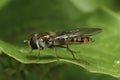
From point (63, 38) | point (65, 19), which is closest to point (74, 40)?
point (63, 38)

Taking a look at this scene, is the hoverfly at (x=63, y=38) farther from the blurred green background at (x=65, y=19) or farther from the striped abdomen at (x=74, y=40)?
the blurred green background at (x=65, y=19)

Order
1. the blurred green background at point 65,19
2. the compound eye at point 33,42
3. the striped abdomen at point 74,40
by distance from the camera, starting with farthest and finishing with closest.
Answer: the blurred green background at point 65,19 < the compound eye at point 33,42 < the striped abdomen at point 74,40

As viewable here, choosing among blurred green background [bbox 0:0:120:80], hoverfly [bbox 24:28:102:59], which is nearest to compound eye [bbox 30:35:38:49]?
hoverfly [bbox 24:28:102:59]

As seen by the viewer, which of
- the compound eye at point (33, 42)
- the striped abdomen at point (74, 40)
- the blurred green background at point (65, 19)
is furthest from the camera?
the blurred green background at point (65, 19)

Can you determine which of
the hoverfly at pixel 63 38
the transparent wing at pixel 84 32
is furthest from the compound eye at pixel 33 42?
the transparent wing at pixel 84 32

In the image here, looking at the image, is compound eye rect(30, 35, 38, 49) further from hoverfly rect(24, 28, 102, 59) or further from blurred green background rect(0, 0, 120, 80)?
blurred green background rect(0, 0, 120, 80)

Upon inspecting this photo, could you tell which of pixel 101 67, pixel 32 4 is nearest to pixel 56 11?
pixel 32 4

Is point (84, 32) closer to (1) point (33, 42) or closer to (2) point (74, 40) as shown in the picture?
(2) point (74, 40)

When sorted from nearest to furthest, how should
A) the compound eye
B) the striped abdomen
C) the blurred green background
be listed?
the striped abdomen, the compound eye, the blurred green background
